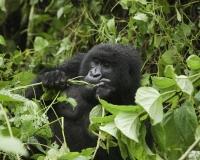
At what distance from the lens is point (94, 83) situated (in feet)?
10.0

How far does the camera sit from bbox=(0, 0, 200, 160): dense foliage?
→ 2018 millimetres

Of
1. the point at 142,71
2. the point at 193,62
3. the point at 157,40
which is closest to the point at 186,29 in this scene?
the point at 157,40

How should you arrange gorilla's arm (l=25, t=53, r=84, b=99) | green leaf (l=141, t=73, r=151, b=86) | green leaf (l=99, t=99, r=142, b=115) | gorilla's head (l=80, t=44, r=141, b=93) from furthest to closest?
green leaf (l=141, t=73, r=151, b=86) → gorilla's head (l=80, t=44, r=141, b=93) → gorilla's arm (l=25, t=53, r=84, b=99) → green leaf (l=99, t=99, r=142, b=115)

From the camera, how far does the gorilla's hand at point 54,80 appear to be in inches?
123

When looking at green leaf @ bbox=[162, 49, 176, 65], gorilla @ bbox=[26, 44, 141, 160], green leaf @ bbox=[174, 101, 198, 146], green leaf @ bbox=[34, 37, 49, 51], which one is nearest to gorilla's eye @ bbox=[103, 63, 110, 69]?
gorilla @ bbox=[26, 44, 141, 160]

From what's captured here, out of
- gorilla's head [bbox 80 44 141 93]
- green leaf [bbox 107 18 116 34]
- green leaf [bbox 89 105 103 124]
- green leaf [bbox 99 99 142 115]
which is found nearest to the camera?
green leaf [bbox 99 99 142 115]

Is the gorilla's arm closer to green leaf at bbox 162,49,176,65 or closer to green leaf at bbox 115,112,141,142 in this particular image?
green leaf at bbox 162,49,176,65

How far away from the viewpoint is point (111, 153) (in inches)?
127

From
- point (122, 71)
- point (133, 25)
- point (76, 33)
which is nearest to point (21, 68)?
point (76, 33)

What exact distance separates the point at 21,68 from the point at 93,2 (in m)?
1.00

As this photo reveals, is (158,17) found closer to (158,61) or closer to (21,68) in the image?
(158,61)

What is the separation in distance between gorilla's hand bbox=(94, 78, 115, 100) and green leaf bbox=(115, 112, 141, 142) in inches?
41.5

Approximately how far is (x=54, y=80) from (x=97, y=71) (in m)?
0.31

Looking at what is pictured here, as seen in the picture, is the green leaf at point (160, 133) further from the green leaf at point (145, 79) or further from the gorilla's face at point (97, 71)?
the green leaf at point (145, 79)
